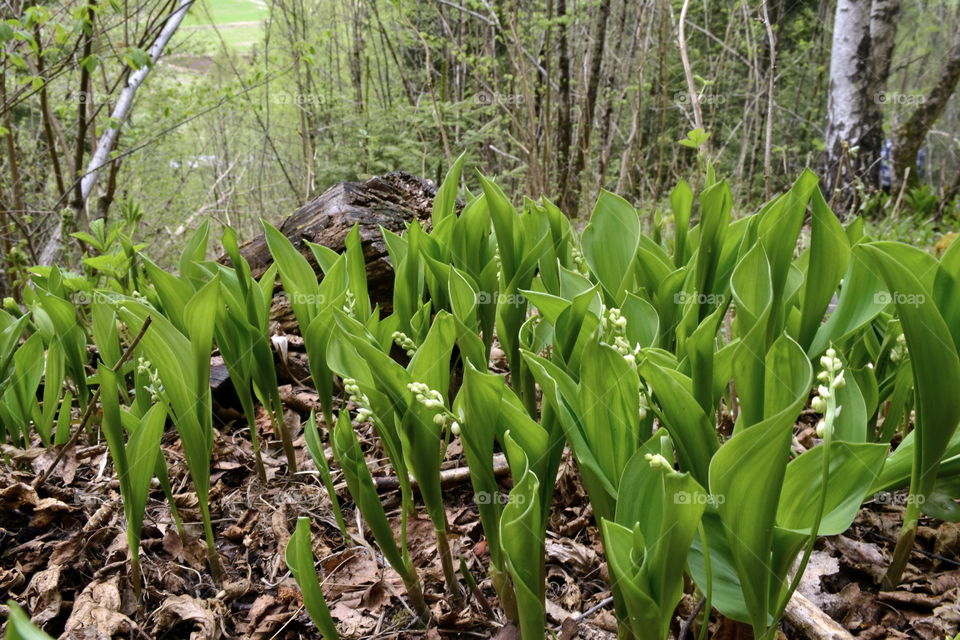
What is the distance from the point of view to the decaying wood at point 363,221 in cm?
262

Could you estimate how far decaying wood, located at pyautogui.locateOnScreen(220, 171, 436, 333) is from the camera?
8.59 ft

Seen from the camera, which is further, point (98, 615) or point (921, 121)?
point (921, 121)

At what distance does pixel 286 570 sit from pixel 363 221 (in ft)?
5.01

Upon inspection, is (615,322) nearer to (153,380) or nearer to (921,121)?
(153,380)

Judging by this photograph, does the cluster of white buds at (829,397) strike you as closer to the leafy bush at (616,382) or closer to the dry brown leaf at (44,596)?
the leafy bush at (616,382)

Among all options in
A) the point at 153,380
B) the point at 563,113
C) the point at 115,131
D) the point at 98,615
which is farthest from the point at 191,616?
the point at 563,113

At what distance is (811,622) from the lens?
115 centimetres

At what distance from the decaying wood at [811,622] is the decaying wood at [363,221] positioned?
1.82 meters

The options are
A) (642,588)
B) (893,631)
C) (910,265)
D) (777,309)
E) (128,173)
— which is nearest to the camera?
(642,588)

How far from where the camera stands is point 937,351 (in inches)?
37.7

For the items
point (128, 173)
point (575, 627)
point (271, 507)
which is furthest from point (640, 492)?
point (128, 173)

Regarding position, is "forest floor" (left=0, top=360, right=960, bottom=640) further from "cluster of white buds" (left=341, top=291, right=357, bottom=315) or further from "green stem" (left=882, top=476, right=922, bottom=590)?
"cluster of white buds" (left=341, top=291, right=357, bottom=315)

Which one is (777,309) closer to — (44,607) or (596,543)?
(596,543)

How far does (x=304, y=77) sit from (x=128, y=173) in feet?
9.08
